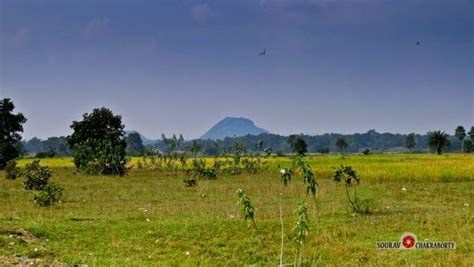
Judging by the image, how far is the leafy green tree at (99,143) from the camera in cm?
5431

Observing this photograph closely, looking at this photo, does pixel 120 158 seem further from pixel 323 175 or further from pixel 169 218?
pixel 169 218

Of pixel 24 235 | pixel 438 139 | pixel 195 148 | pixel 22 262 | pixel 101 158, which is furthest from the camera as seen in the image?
pixel 438 139

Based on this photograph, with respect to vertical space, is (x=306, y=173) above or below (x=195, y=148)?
below

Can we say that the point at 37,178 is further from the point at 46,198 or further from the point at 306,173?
the point at 306,173

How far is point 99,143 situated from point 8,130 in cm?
1911

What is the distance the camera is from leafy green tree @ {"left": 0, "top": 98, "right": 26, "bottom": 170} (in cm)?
6431

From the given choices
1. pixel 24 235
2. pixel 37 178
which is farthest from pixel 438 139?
pixel 24 235

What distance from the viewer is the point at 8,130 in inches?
2655

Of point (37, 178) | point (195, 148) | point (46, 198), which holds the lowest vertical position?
point (46, 198)

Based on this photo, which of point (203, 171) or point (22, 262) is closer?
point (22, 262)

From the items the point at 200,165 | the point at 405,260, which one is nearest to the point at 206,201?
the point at 405,260

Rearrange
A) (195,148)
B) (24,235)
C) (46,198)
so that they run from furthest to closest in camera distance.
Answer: (195,148)
(46,198)
(24,235)

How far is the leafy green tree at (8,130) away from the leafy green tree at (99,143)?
7.99m

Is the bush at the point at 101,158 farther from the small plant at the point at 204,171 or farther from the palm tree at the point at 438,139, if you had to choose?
the palm tree at the point at 438,139
